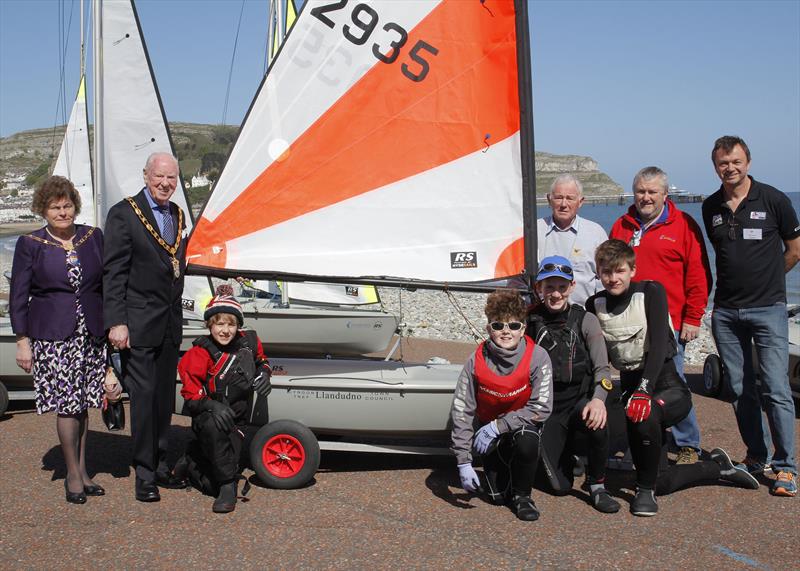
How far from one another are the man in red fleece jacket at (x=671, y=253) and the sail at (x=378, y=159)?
0.69 metres

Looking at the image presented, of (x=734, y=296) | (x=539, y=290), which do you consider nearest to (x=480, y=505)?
(x=539, y=290)

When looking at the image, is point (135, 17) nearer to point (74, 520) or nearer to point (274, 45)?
point (274, 45)

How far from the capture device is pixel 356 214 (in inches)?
178

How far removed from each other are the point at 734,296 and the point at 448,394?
1665mm

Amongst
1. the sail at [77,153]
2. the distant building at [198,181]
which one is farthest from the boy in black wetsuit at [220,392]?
the distant building at [198,181]

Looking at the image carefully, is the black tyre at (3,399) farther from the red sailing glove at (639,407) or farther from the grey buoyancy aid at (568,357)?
the red sailing glove at (639,407)

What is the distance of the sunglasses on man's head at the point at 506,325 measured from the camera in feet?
12.9

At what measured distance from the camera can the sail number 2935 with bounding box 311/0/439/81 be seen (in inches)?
173

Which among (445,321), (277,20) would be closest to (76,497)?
(277,20)

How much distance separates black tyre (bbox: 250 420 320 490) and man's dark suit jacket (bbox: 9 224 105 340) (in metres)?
1.07

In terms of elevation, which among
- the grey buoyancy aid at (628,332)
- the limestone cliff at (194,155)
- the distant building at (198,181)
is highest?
the limestone cliff at (194,155)

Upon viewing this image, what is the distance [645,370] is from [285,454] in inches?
77.4

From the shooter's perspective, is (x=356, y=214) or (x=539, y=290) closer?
(x=539, y=290)

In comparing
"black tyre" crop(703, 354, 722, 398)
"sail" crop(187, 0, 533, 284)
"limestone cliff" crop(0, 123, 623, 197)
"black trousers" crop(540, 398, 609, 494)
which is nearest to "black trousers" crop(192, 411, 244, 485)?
"sail" crop(187, 0, 533, 284)
